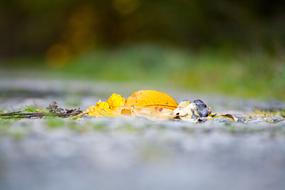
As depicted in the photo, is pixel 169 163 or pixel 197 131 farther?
pixel 197 131

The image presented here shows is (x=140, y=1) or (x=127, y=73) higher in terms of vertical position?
(x=140, y=1)

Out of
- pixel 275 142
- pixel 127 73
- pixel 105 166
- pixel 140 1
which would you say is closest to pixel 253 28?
pixel 127 73

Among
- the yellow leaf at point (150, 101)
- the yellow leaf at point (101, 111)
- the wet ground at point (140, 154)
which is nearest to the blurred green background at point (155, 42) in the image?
the yellow leaf at point (150, 101)

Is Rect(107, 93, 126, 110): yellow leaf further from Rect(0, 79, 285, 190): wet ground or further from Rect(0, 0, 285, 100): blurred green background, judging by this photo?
Rect(0, 0, 285, 100): blurred green background

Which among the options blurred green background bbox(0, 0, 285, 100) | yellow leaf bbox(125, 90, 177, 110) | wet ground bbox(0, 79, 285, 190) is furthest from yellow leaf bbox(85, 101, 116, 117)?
blurred green background bbox(0, 0, 285, 100)

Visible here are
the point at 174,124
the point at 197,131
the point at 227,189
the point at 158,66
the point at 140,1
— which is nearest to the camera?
the point at 227,189

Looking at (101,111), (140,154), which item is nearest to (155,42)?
(101,111)

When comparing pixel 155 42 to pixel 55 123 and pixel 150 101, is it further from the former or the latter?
pixel 55 123

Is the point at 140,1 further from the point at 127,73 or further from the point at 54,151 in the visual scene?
the point at 54,151

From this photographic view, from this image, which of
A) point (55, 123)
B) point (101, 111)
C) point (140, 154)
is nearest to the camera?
point (140, 154)
